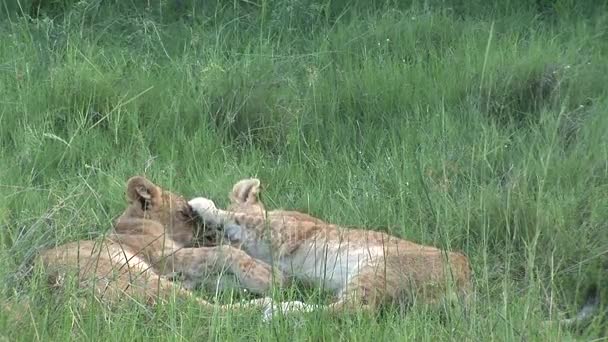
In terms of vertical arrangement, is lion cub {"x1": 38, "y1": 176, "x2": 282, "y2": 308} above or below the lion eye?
above

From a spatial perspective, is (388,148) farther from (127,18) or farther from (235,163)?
(127,18)

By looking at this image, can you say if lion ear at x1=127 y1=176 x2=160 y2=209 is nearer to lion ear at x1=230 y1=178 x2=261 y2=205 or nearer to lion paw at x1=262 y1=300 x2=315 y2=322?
lion ear at x1=230 y1=178 x2=261 y2=205

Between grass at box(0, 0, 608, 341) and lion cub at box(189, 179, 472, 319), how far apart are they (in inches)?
6.0

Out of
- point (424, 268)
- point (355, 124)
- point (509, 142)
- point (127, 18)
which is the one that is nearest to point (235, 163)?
point (355, 124)

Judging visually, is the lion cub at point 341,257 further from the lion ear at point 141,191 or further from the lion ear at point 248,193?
the lion ear at point 141,191

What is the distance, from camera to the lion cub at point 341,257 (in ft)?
16.1

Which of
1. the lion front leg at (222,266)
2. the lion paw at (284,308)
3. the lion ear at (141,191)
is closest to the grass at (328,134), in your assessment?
the lion paw at (284,308)

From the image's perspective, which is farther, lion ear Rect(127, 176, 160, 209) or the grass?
lion ear Rect(127, 176, 160, 209)

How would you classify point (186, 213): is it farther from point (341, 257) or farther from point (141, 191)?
point (341, 257)

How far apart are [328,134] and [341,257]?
1734mm

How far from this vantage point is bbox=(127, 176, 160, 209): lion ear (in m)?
6.04

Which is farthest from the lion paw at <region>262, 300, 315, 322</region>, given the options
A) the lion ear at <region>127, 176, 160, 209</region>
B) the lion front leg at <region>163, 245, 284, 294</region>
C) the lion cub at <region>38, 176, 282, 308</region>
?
the lion ear at <region>127, 176, 160, 209</region>

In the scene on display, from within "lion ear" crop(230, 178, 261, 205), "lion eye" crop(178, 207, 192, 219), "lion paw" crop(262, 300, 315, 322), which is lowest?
"lion eye" crop(178, 207, 192, 219)

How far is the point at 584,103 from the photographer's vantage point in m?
7.54
